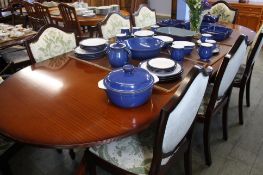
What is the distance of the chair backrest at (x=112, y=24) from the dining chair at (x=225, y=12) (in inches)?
44.6

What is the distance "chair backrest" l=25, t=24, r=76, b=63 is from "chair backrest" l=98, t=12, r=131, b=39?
16.7 inches

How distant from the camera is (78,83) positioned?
129cm

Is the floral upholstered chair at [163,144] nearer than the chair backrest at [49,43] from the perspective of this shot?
Yes

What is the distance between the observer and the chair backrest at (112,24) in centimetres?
231

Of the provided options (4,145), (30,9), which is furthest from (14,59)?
(4,145)

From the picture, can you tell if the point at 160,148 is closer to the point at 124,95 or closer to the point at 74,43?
the point at 124,95

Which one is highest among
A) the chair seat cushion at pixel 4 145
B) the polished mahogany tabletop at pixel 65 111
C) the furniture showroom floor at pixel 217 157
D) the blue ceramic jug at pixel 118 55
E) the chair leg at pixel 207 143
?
the blue ceramic jug at pixel 118 55

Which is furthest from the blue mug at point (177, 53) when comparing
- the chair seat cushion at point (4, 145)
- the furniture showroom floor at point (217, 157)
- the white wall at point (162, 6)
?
the white wall at point (162, 6)

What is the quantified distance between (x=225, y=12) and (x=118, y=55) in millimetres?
2028

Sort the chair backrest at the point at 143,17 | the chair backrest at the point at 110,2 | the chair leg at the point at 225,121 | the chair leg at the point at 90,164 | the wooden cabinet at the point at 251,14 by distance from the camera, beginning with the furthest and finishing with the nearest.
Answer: the chair backrest at the point at 110,2
the wooden cabinet at the point at 251,14
the chair backrest at the point at 143,17
the chair leg at the point at 225,121
the chair leg at the point at 90,164

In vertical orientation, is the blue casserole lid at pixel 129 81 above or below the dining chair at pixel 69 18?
below

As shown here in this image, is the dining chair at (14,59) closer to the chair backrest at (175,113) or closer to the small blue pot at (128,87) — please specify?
the small blue pot at (128,87)

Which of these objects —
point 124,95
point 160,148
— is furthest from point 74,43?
point 160,148

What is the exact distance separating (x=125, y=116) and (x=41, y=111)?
390 mm
